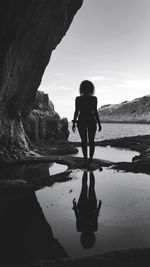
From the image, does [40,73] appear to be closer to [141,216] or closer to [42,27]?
[42,27]

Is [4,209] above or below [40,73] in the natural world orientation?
below

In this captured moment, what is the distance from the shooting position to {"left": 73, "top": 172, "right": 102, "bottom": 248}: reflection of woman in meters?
4.30

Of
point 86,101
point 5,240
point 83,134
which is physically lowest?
point 5,240

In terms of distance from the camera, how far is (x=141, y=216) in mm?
5250

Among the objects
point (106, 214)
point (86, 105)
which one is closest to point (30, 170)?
point (86, 105)

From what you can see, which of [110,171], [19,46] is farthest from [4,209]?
[19,46]

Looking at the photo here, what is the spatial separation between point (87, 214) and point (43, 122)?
25.5m

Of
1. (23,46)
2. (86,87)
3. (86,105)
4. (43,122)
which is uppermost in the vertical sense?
(23,46)

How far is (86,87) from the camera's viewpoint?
1048 centimetres

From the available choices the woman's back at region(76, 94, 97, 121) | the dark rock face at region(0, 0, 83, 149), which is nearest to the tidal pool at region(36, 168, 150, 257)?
the woman's back at region(76, 94, 97, 121)

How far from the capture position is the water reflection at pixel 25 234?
3.73 metres

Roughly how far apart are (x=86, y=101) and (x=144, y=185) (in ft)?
13.2

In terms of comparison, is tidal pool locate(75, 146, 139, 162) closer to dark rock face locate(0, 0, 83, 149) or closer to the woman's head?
dark rock face locate(0, 0, 83, 149)

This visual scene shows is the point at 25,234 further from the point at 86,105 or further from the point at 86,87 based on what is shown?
the point at 86,87
